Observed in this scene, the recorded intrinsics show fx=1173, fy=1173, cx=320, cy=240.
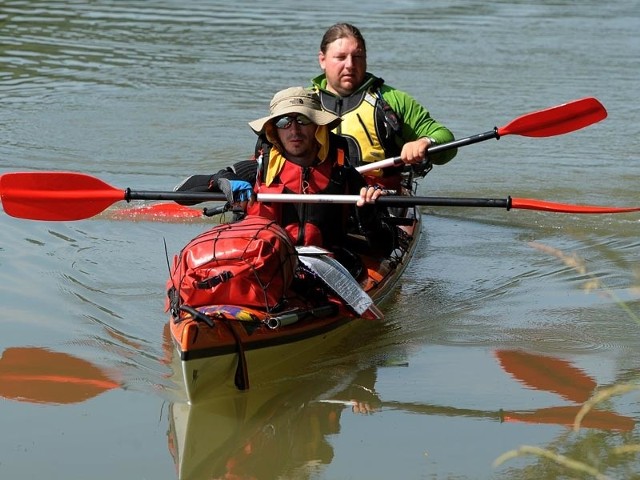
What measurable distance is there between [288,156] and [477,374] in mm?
1356

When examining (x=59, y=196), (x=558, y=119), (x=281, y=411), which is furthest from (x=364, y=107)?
(x=281, y=411)

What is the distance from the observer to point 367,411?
4941 mm

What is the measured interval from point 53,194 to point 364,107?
6.15ft

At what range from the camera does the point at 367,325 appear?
235 inches

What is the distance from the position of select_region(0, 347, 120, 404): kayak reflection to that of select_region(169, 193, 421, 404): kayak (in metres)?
0.39

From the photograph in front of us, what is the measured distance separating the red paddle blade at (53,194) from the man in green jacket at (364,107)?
4.81ft

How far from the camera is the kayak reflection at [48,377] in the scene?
16.7 ft

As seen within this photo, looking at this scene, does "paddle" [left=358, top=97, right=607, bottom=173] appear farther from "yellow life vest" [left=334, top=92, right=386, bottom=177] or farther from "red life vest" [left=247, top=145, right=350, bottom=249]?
"red life vest" [left=247, top=145, right=350, bottom=249]

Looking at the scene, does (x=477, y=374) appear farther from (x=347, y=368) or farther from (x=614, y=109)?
(x=614, y=109)

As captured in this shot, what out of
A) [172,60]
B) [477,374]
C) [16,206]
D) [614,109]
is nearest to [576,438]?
[477,374]

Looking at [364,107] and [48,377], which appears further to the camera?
[364,107]

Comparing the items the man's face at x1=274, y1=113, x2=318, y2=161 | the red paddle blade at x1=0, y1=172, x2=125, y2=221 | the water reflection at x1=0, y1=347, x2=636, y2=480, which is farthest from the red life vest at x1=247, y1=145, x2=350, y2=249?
the red paddle blade at x1=0, y1=172, x2=125, y2=221

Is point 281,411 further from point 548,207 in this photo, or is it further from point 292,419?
point 548,207

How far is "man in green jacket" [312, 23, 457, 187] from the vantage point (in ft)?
22.2
